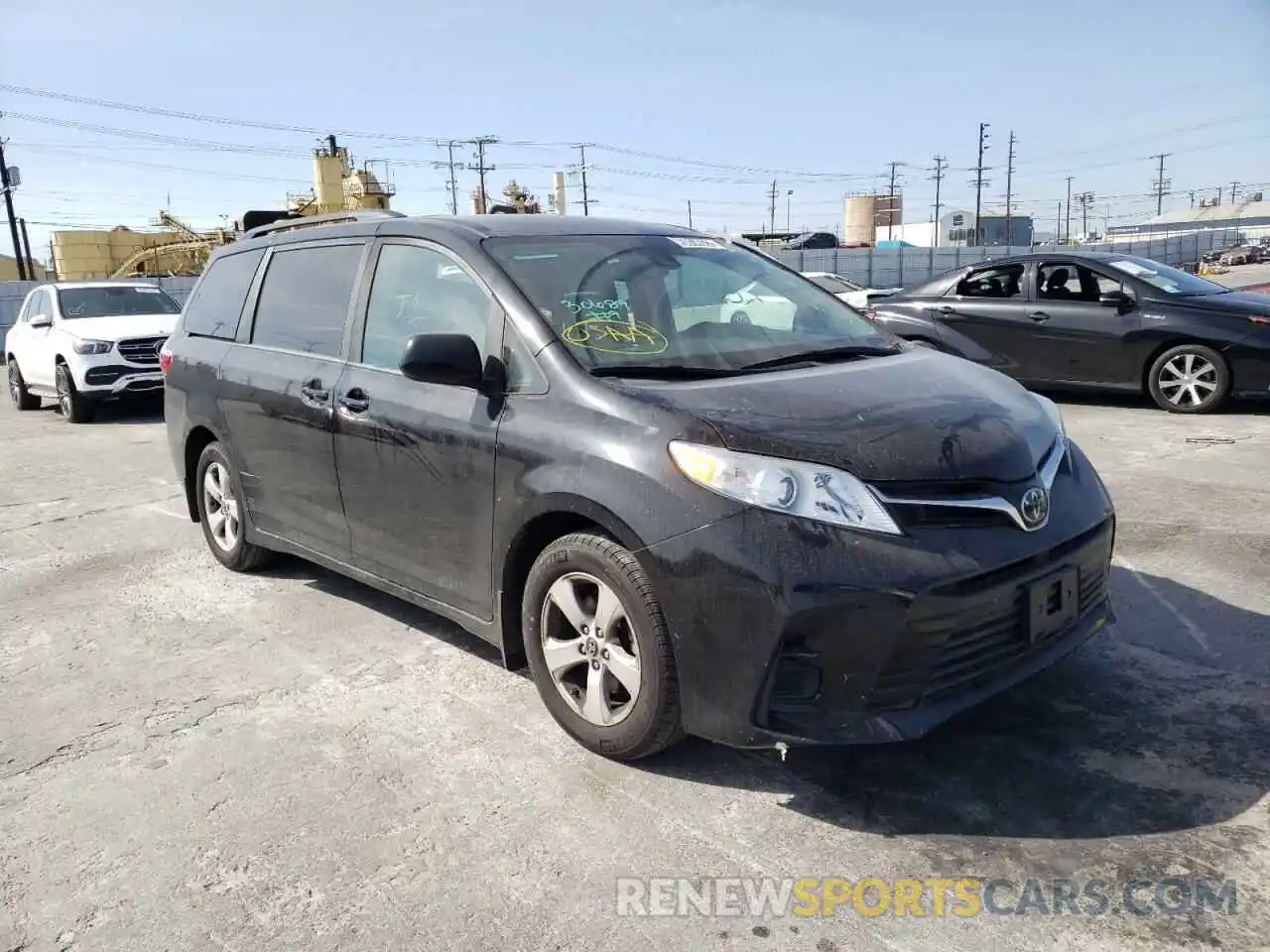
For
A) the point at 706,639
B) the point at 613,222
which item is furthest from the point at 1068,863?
the point at 613,222

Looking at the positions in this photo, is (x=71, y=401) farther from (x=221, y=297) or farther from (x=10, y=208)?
(x=10, y=208)

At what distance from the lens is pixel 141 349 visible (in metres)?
11.8

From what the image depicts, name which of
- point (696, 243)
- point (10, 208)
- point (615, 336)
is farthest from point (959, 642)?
point (10, 208)

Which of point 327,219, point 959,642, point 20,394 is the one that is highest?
point 327,219

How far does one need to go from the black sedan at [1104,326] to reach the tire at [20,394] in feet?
38.0

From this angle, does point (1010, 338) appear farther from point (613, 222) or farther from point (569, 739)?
point (569, 739)

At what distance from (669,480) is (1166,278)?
27.5 feet

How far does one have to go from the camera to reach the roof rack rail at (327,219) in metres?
4.55

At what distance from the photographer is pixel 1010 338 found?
32.0 feet

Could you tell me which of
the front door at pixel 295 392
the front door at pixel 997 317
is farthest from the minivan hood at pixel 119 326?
the front door at pixel 997 317

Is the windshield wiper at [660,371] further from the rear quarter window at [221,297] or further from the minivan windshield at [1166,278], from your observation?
the minivan windshield at [1166,278]

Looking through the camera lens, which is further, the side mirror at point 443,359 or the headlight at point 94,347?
the headlight at point 94,347

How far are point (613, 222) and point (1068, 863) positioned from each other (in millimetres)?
2966

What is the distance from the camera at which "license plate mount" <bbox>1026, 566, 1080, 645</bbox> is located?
2.89 m
